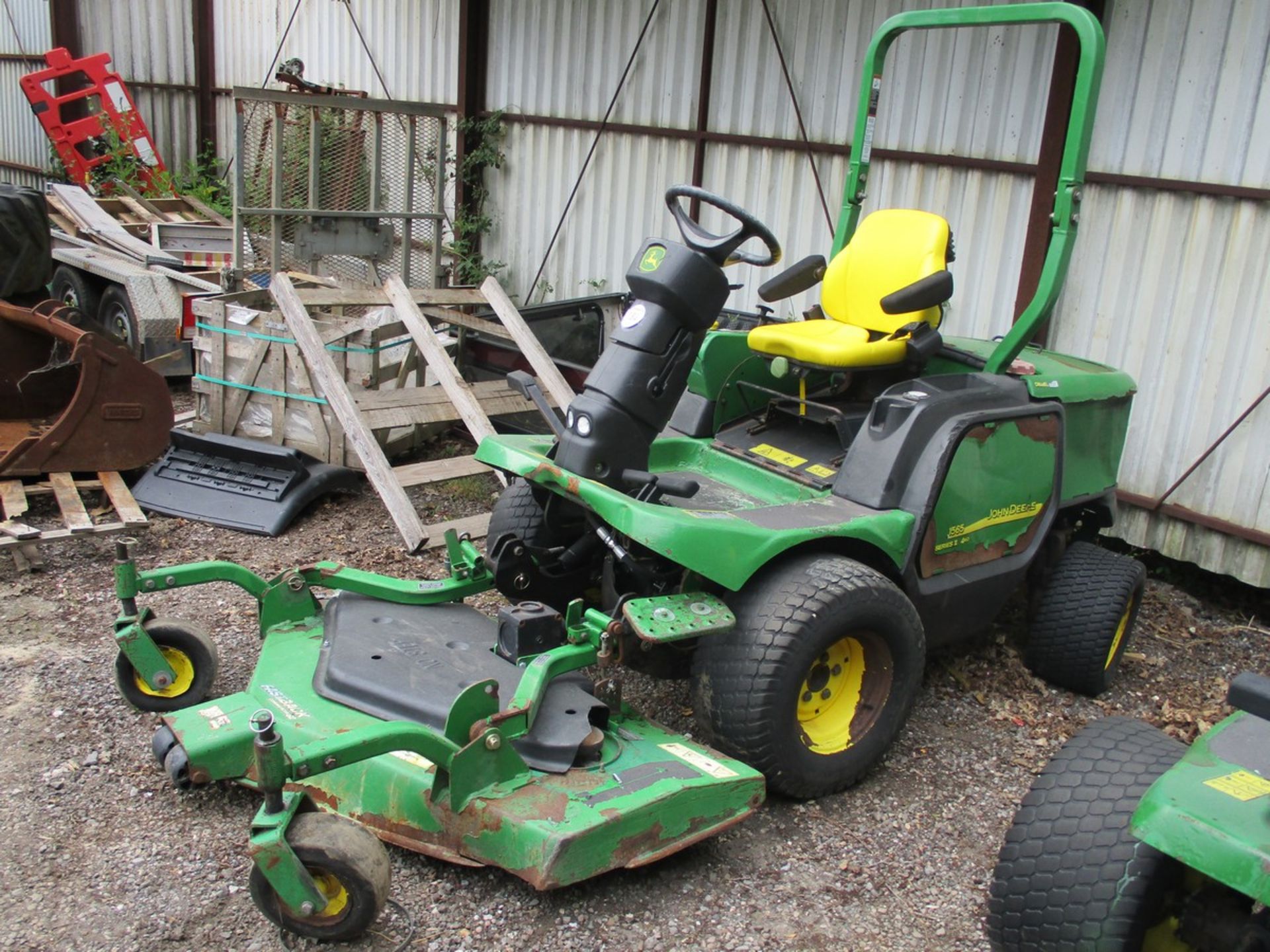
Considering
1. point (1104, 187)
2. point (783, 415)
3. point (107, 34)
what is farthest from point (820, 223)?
point (107, 34)

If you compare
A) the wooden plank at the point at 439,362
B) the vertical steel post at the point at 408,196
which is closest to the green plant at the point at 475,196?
the vertical steel post at the point at 408,196

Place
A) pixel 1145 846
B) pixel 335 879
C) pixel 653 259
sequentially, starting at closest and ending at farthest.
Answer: pixel 1145 846, pixel 335 879, pixel 653 259

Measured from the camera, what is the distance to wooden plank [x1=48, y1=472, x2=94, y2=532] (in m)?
4.68

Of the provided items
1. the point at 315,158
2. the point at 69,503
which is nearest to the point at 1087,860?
the point at 69,503

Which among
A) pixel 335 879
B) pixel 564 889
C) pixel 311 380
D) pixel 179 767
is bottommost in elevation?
pixel 564 889

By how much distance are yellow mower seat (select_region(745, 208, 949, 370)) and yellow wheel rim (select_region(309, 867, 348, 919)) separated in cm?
214

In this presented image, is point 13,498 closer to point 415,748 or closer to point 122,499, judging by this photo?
point 122,499

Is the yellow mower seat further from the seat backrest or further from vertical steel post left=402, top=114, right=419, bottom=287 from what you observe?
vertical steel post left=402, top=114, right=419, bottom=287

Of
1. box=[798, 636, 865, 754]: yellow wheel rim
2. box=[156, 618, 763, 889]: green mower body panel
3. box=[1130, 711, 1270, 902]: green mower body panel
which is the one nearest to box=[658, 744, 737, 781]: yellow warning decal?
box=[156, 618, 763, 889]: green mower body panel

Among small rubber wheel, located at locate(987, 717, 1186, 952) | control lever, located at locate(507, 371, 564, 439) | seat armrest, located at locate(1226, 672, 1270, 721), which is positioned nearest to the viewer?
seat armrest, located at locate(1226, 672, 1270, 721)

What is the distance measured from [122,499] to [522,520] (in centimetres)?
224

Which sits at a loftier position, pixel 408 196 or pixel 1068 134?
pixel 1068 134

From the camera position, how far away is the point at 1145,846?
2184 millimetres

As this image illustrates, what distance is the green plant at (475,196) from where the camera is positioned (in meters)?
8.42
